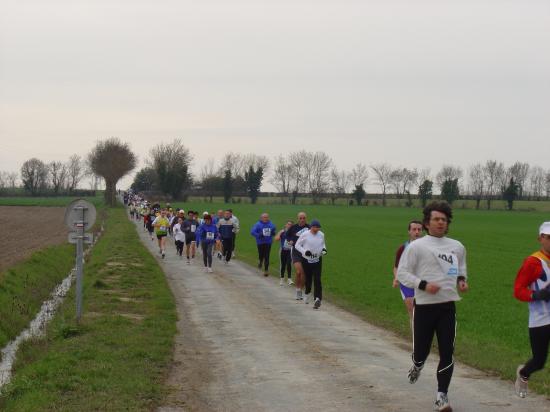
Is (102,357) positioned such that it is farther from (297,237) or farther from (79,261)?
(297,237)

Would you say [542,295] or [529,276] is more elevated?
[529,276]

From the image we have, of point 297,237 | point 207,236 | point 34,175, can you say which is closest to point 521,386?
point 297,237

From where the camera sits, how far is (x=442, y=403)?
7.23 metres

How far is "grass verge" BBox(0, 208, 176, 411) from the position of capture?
7934mm

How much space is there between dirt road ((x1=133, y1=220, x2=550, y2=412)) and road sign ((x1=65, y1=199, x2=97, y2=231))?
2.43m

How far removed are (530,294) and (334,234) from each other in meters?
47.3

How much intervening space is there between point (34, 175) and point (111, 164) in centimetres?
6062

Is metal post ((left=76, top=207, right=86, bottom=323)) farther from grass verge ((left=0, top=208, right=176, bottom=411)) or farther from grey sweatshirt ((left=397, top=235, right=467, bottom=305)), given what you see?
grey sweatshirt ((left=397, top=235, right=467, bottom=305))

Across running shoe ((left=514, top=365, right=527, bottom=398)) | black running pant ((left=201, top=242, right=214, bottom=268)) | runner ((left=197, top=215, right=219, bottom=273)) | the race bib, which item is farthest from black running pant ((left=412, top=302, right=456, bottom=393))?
runner ((left=197, top=215, right=219, bottom=273))

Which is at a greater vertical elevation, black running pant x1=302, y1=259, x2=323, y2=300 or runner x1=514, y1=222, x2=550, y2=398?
runner x1=514, y1=222, x2=550, y2=398

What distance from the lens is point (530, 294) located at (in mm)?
7234

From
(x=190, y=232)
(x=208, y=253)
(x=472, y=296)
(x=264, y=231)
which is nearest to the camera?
(x=472, y=296)

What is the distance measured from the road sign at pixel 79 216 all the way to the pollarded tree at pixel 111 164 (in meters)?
96.8

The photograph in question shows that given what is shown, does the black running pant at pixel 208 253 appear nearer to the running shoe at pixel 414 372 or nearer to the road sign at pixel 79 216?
the road sign at pixel 79 216
